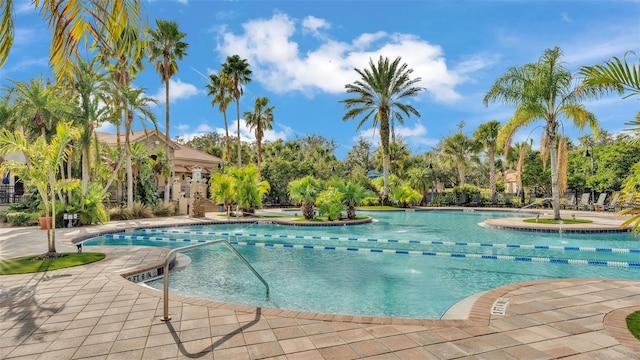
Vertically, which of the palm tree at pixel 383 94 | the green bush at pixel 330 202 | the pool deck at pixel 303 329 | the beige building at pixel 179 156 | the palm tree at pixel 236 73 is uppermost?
the palm tree at pixel 236 73

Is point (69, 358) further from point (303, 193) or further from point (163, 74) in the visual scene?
point (163, 74)

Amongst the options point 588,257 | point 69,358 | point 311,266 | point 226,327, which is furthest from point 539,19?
point 69,358

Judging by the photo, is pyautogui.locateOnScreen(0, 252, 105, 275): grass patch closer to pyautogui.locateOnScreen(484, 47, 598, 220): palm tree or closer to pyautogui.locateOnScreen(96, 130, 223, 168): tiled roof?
pyautogui.locateOnScreen(484, 47, 598, 220): palm tree

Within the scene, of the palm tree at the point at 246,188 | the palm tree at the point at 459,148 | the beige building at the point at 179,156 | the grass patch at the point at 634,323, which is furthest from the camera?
the palm tree at the point at 459,148

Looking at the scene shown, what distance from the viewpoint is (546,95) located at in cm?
1698

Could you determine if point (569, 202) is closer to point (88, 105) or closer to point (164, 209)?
point (164, 209)

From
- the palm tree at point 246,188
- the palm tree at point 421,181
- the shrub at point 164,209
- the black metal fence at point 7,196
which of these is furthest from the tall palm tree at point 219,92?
the palm tree at point 421,181

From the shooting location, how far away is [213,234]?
15578 millimetres

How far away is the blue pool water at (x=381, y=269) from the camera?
6.84 m

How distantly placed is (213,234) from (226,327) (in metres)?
11.8

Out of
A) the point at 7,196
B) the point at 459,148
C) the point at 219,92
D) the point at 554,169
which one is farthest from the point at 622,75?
the point at 459,148

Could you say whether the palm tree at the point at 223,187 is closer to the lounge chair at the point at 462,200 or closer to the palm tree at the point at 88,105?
the palm tree at the point at 88,105

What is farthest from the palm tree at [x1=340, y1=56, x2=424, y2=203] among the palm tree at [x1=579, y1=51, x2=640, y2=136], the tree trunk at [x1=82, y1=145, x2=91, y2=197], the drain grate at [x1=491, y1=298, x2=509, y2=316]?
the drain grate at [x1=491, y1=298, x2=509, y2=316]

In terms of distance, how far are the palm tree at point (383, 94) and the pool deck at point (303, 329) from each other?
2478 cm
